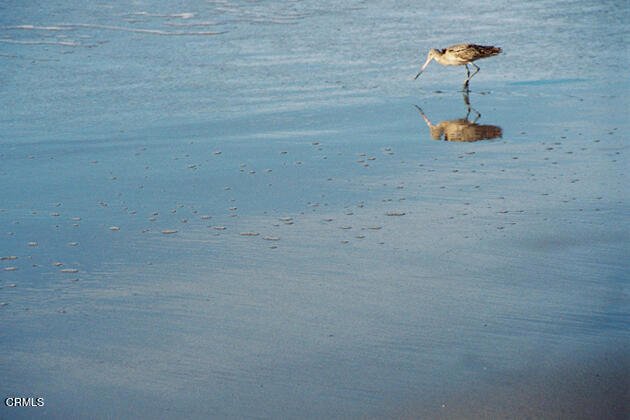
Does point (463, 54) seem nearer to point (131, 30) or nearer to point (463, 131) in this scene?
point (463, 131)

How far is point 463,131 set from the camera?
751 cm

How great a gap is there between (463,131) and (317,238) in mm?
2863

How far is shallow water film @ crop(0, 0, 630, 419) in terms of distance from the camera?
3488 mm

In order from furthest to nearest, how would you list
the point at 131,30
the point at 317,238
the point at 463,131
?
the point at 131,30
the point at 463,131
the point at 317,238

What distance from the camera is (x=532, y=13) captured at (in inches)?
553

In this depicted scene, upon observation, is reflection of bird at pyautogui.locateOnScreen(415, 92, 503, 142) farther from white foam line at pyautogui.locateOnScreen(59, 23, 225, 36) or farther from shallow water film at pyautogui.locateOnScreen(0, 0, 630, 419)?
white foam line at pyautogui.locateOnScreen(59, 23, 225, 36)

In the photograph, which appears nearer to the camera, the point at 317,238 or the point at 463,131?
the point at 317,238

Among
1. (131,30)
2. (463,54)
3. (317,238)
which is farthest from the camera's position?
(131,30)

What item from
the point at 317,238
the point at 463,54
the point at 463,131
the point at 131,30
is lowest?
the point at 317,238

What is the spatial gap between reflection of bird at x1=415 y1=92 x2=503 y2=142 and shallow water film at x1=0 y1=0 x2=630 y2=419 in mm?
44

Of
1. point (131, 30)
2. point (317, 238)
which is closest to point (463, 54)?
point (317, 238)

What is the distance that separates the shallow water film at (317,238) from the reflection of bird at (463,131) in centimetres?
4

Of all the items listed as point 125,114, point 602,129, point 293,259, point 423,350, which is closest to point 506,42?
point 602,129

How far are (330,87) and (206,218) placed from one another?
13.6ft
